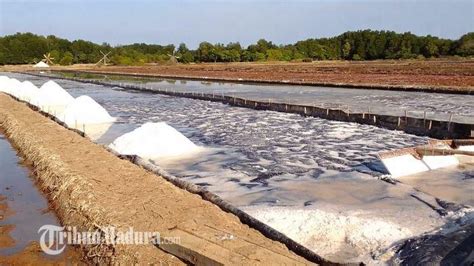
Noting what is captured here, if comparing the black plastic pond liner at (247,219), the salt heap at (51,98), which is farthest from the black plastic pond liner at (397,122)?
the salt heap at (51,98)

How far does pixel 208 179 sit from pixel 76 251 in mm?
1676

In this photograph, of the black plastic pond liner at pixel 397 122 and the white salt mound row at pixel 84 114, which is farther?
the white salt mound row at pixel 84 114

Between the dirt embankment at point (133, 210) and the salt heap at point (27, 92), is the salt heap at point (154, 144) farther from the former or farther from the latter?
the salt heap at point (27, 92)

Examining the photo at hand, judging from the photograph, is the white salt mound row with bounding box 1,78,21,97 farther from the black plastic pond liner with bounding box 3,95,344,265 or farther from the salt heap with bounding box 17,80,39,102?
the black plastic pond liner with bounding box 3,95,344,265

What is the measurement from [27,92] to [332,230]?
1276 cm

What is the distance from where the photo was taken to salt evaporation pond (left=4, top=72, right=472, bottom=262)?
2.97m

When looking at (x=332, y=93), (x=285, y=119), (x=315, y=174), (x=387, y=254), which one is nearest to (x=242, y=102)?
(x=285, y=119)

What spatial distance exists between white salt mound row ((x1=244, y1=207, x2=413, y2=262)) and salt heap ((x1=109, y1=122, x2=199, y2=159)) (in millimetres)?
2348

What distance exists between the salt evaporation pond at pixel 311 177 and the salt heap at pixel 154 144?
1.00 feet

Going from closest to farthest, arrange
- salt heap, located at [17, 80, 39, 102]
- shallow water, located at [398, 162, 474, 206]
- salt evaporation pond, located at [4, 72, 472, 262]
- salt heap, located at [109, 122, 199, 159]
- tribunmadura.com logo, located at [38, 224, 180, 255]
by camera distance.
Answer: tribunmadura.com logo, located at [38, 224, 180, 255] → salt evaporation pond, located at [4, 72, 472, 262] → shallow water, located at [398, 162, 474, 206] → salt heap, located at [109, 122, 199, 159] → salt heap, located at [17, 80, 39, 102]

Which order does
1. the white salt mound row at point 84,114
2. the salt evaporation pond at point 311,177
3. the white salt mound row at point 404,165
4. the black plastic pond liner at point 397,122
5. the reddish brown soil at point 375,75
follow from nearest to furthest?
the salt evaporation pond at point 311,177
the white salt mound row at point 404,165
the black plastic pond liner at point 397,122
the white salt mound row at point 84,114
the reddish brown soil at point 375,75

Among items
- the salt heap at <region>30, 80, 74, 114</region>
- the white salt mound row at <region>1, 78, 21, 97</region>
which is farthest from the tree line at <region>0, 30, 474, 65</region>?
the salt heap at <region>30, 80, 74, 114</region>

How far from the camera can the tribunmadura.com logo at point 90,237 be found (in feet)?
8.89

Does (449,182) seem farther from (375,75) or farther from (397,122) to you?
(375,75)
